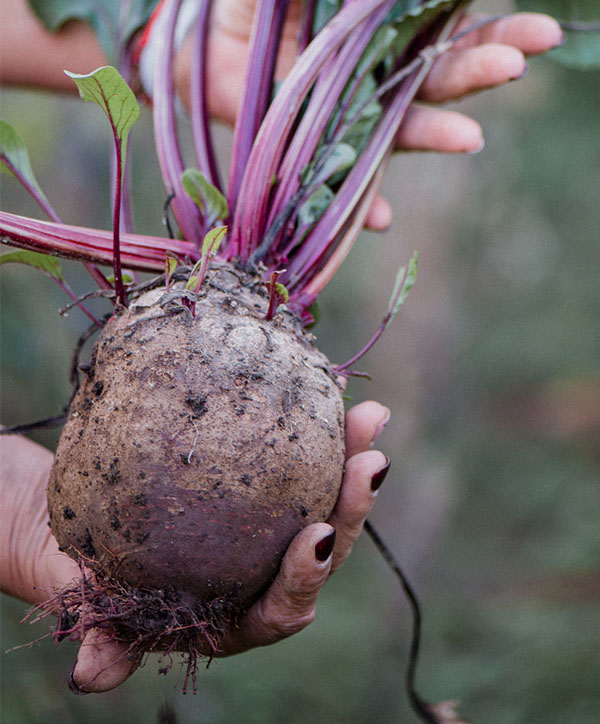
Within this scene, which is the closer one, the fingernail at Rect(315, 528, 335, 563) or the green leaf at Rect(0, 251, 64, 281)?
the fingernail at Rect(315, 528, 335, 563)

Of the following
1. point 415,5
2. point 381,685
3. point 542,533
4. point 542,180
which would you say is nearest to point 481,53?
point 415,5

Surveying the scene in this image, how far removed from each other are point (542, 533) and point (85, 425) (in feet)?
16.9

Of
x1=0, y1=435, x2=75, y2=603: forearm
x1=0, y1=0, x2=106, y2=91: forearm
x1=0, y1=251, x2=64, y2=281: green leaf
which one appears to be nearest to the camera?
x1=0, y1=251, x2=64, y2=281: green leaf

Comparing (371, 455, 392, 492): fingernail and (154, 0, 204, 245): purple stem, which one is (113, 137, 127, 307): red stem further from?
(371, 455, 392, 492): fingernail

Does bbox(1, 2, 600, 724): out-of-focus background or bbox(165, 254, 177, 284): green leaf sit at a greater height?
bbox(165, 254, 177, 284): green leaf

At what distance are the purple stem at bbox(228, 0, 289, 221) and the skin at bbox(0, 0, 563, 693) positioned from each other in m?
0.52

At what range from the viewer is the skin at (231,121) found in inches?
54.8

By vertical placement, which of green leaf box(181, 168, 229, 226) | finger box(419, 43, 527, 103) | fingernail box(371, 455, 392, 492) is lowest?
fingernail box(371, 455, 392, 492)

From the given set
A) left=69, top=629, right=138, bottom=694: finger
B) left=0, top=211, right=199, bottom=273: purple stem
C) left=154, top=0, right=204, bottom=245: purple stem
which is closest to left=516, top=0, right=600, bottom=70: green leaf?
left=154, top=0, right=204, bottom=245: purple stem

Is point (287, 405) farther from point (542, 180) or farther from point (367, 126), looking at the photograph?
point (542, 180)

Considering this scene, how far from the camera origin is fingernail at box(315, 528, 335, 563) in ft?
4.28

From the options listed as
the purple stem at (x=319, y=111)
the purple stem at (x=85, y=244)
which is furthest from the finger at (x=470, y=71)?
the purple stem at (x=85, y=244)

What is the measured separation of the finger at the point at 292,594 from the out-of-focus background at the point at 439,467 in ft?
2.14

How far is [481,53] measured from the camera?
1989 millimetres
